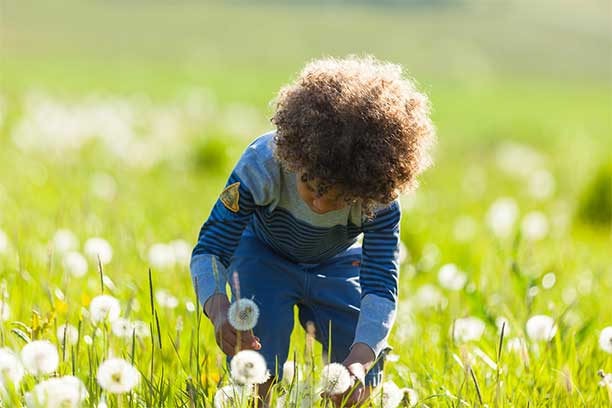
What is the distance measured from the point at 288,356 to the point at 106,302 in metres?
0.78

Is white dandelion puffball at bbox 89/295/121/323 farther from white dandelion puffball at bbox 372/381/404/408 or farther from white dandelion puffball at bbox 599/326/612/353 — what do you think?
white dandelion puffball at bbox 599/326/612/353

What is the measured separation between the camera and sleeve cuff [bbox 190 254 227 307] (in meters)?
2.66

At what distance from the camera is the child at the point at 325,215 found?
97.2 inches

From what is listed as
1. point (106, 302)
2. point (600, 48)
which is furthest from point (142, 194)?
point (600, 48)

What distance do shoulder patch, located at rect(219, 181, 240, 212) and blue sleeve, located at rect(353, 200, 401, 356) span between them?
0.43 m

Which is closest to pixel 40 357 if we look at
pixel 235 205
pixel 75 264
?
pixel 235 205

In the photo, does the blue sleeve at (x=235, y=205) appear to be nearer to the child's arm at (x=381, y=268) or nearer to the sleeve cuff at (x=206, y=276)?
the sleeve cuff at (x=206, y=276)

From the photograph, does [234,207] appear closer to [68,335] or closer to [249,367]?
[68,335]

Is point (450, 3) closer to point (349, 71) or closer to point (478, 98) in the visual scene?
point (478, 98)

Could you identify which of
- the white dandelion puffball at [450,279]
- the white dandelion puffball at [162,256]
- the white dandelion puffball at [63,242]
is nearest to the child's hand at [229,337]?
the white dandelion puffball at [162,256]

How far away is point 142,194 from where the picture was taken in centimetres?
663

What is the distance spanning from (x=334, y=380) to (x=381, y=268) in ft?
2.01

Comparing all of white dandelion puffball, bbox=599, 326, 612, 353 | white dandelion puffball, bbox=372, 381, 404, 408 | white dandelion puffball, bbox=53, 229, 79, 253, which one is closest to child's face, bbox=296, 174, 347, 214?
white dandelion puffball, bbox=372, 381, 404, 408

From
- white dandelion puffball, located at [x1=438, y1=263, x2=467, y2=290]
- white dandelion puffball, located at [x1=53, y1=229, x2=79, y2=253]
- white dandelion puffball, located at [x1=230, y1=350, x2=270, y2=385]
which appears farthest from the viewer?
white dandelion puffball, located at [x1=53, y1=229, x2=79, y2=253]
